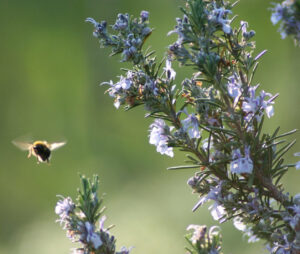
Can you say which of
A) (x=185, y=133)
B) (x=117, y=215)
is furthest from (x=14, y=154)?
(x=185, y=133)

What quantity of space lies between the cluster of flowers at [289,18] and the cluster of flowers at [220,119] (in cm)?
12

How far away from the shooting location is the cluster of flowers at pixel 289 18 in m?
0.72

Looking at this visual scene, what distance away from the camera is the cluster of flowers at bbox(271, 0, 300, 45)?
721 mm

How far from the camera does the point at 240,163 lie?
2.69 feet

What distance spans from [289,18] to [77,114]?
16.3 feet

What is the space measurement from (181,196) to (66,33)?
2.52 meters

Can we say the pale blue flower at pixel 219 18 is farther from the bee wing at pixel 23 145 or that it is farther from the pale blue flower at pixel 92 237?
the bee wing at pixel 23 145

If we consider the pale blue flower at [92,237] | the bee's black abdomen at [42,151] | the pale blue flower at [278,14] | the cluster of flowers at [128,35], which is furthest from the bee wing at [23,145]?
the pale blue flower at [278,14]

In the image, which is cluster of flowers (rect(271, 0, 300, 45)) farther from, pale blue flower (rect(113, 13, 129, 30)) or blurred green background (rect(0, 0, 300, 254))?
blurred green background (rect(0, 0, 300, 254))

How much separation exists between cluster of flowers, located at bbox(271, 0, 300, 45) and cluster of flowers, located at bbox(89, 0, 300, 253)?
117 millimetres

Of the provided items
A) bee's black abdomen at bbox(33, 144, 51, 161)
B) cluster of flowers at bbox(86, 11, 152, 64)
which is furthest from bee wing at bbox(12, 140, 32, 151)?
cluster of flowers at bbox(86, 11, 152, 64)

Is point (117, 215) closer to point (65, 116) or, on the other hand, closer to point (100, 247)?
point (65, 116)

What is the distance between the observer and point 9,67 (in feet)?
19.3

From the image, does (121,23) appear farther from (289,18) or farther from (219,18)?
(289,18)
